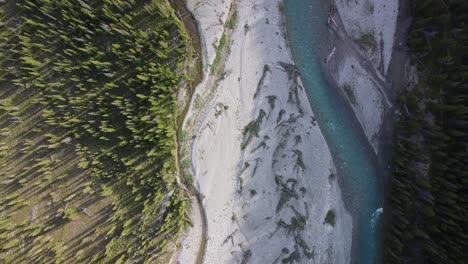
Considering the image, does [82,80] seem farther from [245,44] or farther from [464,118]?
[464,118]

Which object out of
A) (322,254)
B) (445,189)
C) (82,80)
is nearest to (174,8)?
(82,80)

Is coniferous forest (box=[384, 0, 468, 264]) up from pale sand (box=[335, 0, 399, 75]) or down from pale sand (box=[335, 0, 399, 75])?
down

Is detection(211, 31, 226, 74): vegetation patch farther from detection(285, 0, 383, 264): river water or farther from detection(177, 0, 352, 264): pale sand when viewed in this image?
detection(285, 0, 383, 264): river water

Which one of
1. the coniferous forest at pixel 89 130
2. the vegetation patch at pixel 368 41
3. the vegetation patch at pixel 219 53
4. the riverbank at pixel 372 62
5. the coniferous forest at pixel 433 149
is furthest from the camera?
the vegetation patch at pixel 368 41

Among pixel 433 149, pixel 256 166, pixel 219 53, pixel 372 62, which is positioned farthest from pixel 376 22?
pixel 256 166

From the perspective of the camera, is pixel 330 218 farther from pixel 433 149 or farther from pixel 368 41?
pixel 368 41

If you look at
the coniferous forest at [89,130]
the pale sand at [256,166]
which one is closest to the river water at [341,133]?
the pale sand at [256,166]

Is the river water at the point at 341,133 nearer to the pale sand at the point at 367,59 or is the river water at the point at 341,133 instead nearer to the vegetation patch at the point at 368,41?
the pale sand at the point at 367,59

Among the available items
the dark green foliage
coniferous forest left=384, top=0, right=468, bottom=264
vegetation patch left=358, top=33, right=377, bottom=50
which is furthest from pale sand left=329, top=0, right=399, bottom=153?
the dark green foliage
